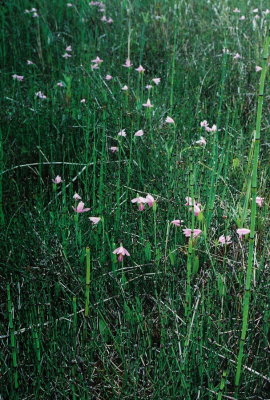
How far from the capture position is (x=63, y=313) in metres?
1.72

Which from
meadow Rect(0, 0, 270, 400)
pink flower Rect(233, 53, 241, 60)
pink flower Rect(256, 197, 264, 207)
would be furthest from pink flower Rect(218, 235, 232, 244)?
pink flower Rect(233, 53, 241, 60)

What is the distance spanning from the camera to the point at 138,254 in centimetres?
200

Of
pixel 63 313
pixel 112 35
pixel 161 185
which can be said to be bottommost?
pixel 63 313

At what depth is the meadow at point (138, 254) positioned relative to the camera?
1488 millimetres

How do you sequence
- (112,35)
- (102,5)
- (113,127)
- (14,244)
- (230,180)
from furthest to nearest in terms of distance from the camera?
(102,5), (112,35), (113,127), (230,180), (14,244)

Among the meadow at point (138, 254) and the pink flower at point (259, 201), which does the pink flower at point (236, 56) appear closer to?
the meadow at point (138, 254)

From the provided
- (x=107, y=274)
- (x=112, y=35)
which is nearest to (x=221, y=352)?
(x=107, y=274)

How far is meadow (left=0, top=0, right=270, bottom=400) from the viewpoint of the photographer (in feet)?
4.88

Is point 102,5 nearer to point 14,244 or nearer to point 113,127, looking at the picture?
point 113,127

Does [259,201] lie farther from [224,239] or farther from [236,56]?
[236,56]

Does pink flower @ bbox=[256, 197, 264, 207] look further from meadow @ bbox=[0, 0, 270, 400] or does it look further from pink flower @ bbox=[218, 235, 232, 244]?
pink flower @ bbox=[218, 235, 232, 244]

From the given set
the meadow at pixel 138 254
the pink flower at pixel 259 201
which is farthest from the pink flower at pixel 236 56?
the pink flower at pixel 259 201

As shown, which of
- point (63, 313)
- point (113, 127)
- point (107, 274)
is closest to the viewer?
point (63, 313)

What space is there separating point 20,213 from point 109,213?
17.0 inches
